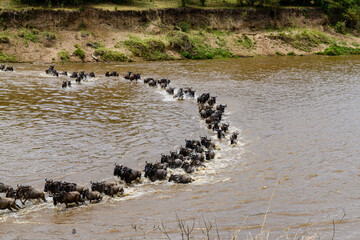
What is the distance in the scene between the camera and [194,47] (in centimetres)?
4647

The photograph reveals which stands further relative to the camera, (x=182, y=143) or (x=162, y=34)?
(x=162, y=34)

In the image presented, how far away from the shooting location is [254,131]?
55.6 ft

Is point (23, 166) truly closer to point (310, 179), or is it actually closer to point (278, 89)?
point (310, 179)

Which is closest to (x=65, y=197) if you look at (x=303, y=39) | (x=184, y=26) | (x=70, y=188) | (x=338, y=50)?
(x=70, y=188)

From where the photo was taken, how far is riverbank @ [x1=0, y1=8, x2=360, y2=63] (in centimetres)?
4000

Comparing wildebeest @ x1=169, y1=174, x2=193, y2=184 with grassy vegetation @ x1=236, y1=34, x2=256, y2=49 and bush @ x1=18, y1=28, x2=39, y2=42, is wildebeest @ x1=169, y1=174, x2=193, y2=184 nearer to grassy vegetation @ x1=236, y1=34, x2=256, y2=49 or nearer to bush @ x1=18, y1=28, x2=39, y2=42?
bush @ x1=18, y1=28, x2=39, y2=42

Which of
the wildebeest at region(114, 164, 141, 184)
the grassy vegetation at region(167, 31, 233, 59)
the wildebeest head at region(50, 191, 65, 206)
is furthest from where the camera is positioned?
the grassy vegetation at region(167, 31, 233, 59)

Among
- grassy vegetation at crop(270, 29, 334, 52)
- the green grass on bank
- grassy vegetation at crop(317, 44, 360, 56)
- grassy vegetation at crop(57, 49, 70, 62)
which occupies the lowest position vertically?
the green grass on bank

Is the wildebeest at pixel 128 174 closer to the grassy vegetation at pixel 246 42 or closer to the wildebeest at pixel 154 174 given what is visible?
the wildebeest at pixel 154 174

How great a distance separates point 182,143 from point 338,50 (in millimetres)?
44254

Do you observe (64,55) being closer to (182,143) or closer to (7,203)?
(182,143)

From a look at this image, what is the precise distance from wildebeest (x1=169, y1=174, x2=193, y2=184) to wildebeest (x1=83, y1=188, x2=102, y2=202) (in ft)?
8.04

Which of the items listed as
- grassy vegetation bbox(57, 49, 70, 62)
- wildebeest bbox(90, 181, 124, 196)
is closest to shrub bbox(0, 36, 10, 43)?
grassy vegetation bbox(57, 49, 70, 62)

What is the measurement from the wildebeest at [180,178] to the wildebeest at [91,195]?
2.45 metres
